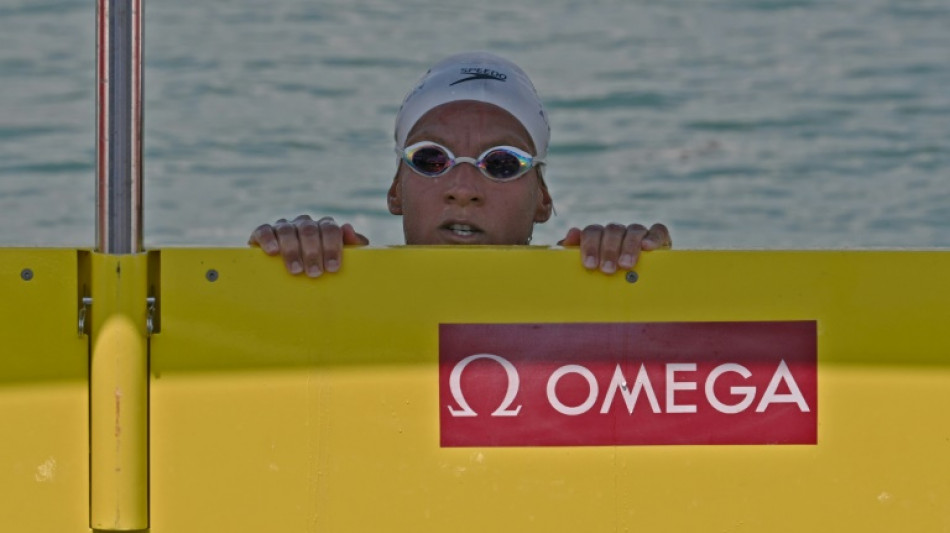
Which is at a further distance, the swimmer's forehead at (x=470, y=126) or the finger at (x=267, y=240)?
the swimmer's forehead at (x=470, y=126)

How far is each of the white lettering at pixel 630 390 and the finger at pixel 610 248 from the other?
16 cm

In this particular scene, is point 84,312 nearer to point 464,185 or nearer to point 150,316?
point 150,316

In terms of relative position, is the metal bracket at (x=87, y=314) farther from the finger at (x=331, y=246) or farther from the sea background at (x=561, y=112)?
the sea background at (x=561, y=112)

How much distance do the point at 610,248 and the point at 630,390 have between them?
226 mm

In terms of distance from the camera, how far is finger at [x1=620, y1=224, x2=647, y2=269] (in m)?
2.42

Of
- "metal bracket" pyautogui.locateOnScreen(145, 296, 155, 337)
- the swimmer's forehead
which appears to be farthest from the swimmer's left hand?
the swimmer's forehead

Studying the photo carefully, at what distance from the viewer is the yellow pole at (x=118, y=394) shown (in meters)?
2.37

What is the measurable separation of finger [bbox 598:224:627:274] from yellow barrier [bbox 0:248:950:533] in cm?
4

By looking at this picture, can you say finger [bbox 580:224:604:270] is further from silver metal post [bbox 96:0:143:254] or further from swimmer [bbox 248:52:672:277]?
silver metal post [bbox 96:0:143:254]

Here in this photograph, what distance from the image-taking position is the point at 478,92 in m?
3.38

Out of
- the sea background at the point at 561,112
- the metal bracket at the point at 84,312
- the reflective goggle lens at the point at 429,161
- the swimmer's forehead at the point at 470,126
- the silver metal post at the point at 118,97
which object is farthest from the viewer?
the sea background at the point at 561,112

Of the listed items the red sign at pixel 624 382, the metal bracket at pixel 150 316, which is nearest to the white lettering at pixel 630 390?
the red sign at pixel 624 382

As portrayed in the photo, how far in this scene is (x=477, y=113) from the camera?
337 cm

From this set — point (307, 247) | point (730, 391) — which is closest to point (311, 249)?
point (307, 247)
